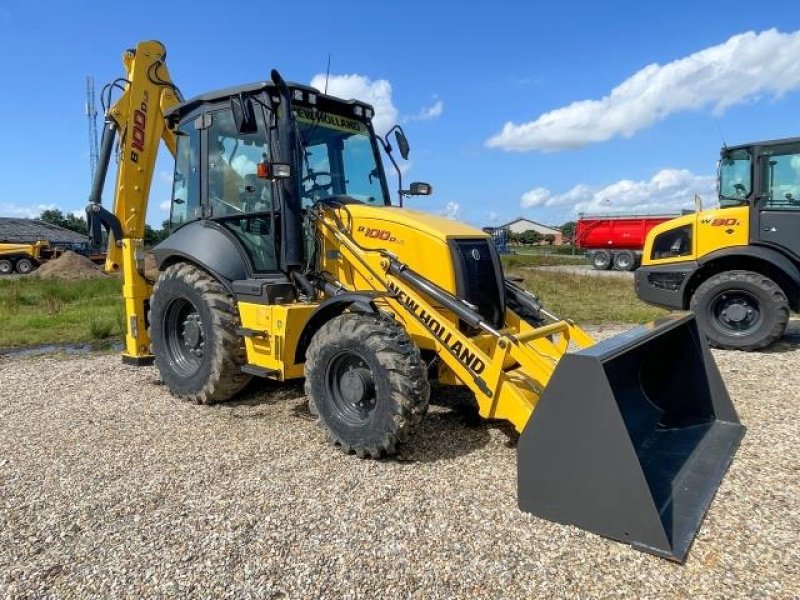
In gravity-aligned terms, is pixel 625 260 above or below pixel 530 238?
below

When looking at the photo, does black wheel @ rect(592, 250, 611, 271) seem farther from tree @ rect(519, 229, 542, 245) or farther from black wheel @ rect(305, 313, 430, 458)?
tree @ rect(519, 229, 542, 245)

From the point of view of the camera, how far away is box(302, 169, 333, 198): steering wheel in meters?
5.54

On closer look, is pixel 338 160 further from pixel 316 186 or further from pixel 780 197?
pixel 780 197

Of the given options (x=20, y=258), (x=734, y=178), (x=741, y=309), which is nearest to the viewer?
(x=741, y=309)

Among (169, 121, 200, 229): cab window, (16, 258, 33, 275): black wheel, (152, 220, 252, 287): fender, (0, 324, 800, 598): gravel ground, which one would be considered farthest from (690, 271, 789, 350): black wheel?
(16, 258, 33, 275): black wheel

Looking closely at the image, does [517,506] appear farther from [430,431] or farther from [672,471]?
[430,431]

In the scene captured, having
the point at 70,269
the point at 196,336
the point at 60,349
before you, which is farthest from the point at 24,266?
the point at 196,336

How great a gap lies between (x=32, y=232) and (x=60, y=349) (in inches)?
1907

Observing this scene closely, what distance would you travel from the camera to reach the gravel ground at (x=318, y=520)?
2869 mm

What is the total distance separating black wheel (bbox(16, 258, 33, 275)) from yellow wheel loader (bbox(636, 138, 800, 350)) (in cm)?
3442

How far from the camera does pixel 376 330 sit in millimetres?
4164

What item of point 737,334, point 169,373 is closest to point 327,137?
point 169,373

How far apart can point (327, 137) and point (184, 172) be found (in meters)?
1.68

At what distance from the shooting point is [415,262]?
4859 mm
